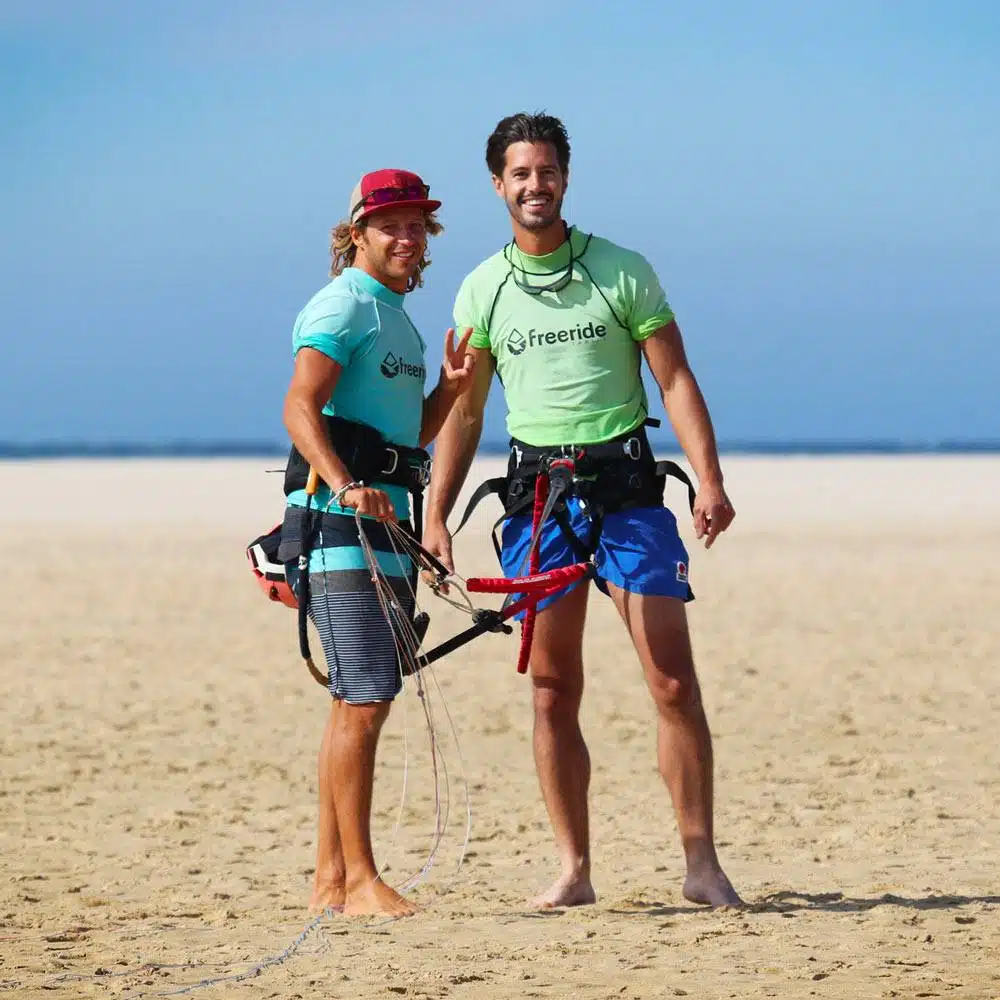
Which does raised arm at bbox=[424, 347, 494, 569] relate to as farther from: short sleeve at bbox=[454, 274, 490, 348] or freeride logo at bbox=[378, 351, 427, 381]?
freeride logo at bbox=[378, 351, 427, 381]

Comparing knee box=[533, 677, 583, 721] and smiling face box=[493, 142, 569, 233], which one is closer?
smiling face box=[493, 142, 569, 233]

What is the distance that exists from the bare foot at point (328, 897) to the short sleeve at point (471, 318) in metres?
1.75

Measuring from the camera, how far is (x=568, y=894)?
5.46m

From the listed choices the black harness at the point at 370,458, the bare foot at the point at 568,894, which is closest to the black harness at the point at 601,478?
the black harness at the point at 370,458

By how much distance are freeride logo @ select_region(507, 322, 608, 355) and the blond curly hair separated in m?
0.35

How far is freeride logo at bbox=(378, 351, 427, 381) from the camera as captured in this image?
519 centimetres

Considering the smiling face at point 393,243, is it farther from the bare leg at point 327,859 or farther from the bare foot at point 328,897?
the bare foot at point 328,897

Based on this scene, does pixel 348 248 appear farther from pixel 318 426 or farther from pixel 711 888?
pixel 711 888

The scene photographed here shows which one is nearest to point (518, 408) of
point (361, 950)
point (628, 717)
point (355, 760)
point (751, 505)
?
point (355, 760)

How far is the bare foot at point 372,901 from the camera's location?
530 cm

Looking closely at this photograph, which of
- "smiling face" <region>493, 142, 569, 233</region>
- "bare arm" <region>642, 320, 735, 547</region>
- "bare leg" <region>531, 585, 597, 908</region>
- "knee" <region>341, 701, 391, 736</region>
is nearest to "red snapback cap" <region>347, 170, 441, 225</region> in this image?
"smiling face" <region>493, 142, 569, 233</region>

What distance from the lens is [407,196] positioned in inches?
206

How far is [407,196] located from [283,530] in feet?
3.53

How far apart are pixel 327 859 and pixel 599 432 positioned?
1.58 metres
